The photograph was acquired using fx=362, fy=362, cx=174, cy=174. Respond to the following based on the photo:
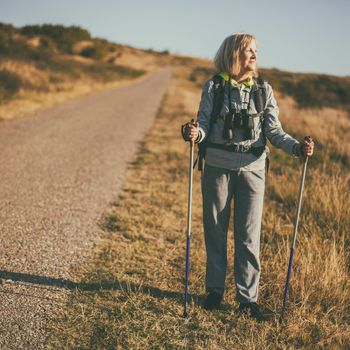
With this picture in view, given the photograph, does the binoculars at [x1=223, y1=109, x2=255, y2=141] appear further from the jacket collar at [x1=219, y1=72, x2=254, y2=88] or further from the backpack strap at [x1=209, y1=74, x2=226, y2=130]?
the jacket collar at [x1=219, y1=72, x2=254, y2=88]

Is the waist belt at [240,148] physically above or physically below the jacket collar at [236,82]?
below

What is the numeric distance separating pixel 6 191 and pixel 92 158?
2.28 metres

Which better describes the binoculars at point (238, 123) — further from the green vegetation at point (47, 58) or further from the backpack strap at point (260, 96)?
the green vegetation at point (47, 58)

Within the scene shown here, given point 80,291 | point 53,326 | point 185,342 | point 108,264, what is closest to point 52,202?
point 108,264

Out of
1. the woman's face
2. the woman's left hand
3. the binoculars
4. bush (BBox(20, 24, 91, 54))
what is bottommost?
the woman's left hand

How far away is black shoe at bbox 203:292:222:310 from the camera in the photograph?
2832 mm

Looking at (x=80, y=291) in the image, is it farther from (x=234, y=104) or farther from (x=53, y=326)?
(x=234, y=104)

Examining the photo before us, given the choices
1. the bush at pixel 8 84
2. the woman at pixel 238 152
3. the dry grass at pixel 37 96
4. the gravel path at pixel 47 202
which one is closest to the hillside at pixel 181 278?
the gravel path at pixel 47 202

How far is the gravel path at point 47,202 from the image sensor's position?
2.74 m

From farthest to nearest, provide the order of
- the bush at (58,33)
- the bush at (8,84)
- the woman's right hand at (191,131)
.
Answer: the bush at (58,33), the bush at (8,84), the woman's right hand at (191,131)

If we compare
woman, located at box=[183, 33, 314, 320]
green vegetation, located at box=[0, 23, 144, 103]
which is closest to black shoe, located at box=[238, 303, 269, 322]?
woman, located at box=[183, 33, 314, 320]

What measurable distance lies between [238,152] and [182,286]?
4.29ft

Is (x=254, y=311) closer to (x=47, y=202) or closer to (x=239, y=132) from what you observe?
(x=239, y=132)

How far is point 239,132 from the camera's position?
2590 mm
